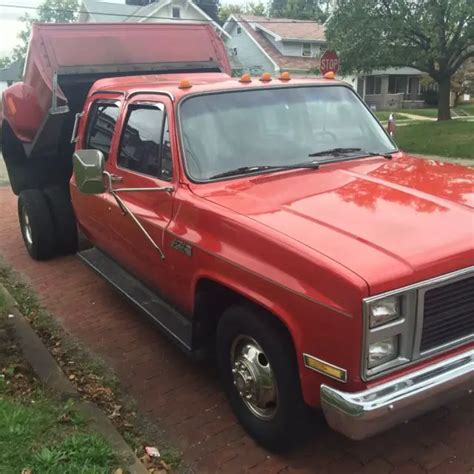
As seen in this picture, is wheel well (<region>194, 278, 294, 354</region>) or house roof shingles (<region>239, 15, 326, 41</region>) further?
house roof shingles (<region>239, 15, 326, 41</region>)

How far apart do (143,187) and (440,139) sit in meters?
16.3

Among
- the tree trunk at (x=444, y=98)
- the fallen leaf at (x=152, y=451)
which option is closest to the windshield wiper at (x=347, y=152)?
the fallen leaf at (x=152, y=451)

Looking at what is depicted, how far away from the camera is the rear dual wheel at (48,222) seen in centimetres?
686

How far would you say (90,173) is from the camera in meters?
3.72

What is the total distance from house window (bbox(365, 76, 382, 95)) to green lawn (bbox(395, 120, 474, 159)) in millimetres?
23219

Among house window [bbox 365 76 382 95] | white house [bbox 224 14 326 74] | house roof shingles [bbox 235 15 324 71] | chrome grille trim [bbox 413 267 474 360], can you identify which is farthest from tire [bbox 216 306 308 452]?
house window [bbox 365 76 382 95]

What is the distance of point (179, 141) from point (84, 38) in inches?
135

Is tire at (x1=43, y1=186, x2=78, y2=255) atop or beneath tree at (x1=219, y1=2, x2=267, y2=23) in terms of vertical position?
beneath

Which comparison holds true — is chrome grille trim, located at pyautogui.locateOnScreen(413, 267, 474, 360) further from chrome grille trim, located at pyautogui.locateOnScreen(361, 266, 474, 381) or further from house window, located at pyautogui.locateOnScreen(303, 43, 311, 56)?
house window, located at pyautogui.locateOnScreen(303, 43, 311, 56)

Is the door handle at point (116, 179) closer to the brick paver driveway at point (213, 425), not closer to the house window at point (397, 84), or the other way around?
the brick paver driveway at point (213, 425)

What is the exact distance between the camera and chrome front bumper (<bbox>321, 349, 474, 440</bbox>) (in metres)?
2.56

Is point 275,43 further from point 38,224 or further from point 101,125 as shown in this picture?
point 101,125

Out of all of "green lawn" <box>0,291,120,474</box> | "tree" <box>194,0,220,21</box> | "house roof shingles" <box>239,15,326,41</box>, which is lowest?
"green lawn" <box>0,291,120,474</box>

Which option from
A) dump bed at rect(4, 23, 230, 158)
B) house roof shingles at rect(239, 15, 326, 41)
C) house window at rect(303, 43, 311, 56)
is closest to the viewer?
dump bed at rect(4, 23, 230, 158)
